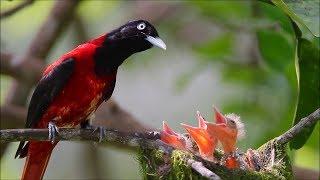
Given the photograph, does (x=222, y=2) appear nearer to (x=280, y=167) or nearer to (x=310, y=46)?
(x=310, y=46)

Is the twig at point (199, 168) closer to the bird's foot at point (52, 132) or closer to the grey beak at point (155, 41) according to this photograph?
the bird's foot at point (52, 132)

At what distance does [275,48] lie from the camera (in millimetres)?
5043

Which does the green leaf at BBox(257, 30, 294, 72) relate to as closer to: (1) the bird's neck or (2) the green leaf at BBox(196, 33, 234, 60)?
(2) the green leaf at BBox(196, 33, 234, 60)

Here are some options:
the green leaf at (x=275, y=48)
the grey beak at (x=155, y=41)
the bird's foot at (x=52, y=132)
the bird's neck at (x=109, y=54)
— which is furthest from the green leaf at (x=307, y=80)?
the green leaf at (x=275, y=48)

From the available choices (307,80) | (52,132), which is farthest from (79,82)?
(307,80)

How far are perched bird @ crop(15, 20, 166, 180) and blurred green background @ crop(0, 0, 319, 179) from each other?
43 cm

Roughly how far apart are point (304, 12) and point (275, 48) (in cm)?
173

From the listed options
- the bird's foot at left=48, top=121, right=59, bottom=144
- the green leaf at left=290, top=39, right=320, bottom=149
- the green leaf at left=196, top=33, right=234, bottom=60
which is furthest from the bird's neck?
the green leaf at left=196, top=33, right=234, bottom=60

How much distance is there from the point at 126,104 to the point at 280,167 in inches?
224

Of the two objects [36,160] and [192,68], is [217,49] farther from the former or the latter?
[36,160]

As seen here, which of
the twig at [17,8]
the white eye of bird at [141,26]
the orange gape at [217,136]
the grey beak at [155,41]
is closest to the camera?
the orange gape at [217,136]

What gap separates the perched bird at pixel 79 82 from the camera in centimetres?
399

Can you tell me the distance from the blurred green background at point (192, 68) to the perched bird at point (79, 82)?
0.43 meters

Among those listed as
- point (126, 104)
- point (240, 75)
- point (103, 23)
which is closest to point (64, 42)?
point (103, 23)
